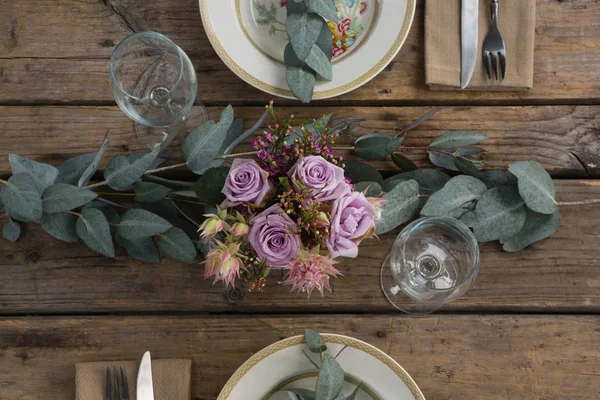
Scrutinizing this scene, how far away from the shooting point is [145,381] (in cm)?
77

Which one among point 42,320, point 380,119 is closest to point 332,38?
point 380,119

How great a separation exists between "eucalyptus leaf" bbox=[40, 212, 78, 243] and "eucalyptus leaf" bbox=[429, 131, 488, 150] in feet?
1.63

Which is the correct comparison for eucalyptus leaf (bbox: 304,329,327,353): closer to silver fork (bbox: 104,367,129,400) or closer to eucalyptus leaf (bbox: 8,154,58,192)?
silver fork (bbox: 104,367,129,400)

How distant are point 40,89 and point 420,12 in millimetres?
551

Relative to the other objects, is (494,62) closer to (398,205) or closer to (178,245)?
(398,205)

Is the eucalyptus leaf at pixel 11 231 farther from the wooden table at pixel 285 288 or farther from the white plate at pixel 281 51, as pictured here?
the white plate at pixel 281 51

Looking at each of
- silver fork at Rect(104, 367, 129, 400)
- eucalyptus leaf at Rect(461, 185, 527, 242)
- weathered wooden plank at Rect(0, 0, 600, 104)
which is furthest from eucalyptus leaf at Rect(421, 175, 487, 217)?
silver fork at Rect(104, 367, 129, 400)

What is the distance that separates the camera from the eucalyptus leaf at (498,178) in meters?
0.80

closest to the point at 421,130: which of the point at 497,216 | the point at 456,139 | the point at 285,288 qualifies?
the point at 456,139

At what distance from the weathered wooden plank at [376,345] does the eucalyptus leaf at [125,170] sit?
0.20 metres

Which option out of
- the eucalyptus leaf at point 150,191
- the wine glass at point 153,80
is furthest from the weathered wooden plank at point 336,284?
the wine glass at point 153,80

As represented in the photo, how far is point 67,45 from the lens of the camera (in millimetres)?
839

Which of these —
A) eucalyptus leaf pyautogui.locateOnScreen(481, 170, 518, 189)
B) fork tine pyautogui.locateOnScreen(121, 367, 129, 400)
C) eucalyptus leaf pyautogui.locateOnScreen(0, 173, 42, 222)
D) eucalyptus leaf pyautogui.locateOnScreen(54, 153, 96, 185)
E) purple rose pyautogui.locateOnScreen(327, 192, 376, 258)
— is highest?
purple rose pyautogui.locateOnScreen(327, 192, 376, 258)

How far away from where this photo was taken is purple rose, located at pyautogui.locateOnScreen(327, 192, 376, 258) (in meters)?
0.57
